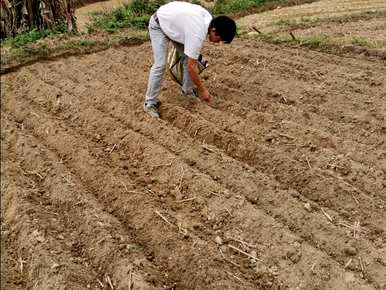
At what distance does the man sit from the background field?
31 centimetres

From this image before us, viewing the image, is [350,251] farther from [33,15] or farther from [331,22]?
[33,15]

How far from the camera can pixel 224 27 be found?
196 inches

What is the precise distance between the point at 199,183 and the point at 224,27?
5.13 feet

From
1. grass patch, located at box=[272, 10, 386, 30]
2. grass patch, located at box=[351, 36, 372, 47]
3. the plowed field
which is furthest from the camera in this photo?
grass patch, located at box=[272, 10, 386, 30]

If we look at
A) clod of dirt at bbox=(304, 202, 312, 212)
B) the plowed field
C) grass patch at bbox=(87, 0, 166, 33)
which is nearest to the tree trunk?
grass patch at bbox=(87, 0, 166, 33)

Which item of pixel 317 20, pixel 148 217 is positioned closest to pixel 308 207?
pixel 148 217

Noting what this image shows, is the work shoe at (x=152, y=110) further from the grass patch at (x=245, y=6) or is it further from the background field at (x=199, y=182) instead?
the grass patch at (x=245, y=6)

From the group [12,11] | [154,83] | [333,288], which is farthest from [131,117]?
[12,11]

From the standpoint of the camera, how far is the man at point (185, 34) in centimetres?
505

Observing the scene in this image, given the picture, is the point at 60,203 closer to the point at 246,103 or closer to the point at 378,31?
the point at 246,103

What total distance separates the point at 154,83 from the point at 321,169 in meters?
2.03

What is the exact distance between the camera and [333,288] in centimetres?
341

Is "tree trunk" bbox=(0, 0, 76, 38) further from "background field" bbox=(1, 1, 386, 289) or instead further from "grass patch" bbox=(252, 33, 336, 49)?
"grass patch" bbox=(252, 33, 336, 49)

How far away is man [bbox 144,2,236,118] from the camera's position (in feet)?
16.6
